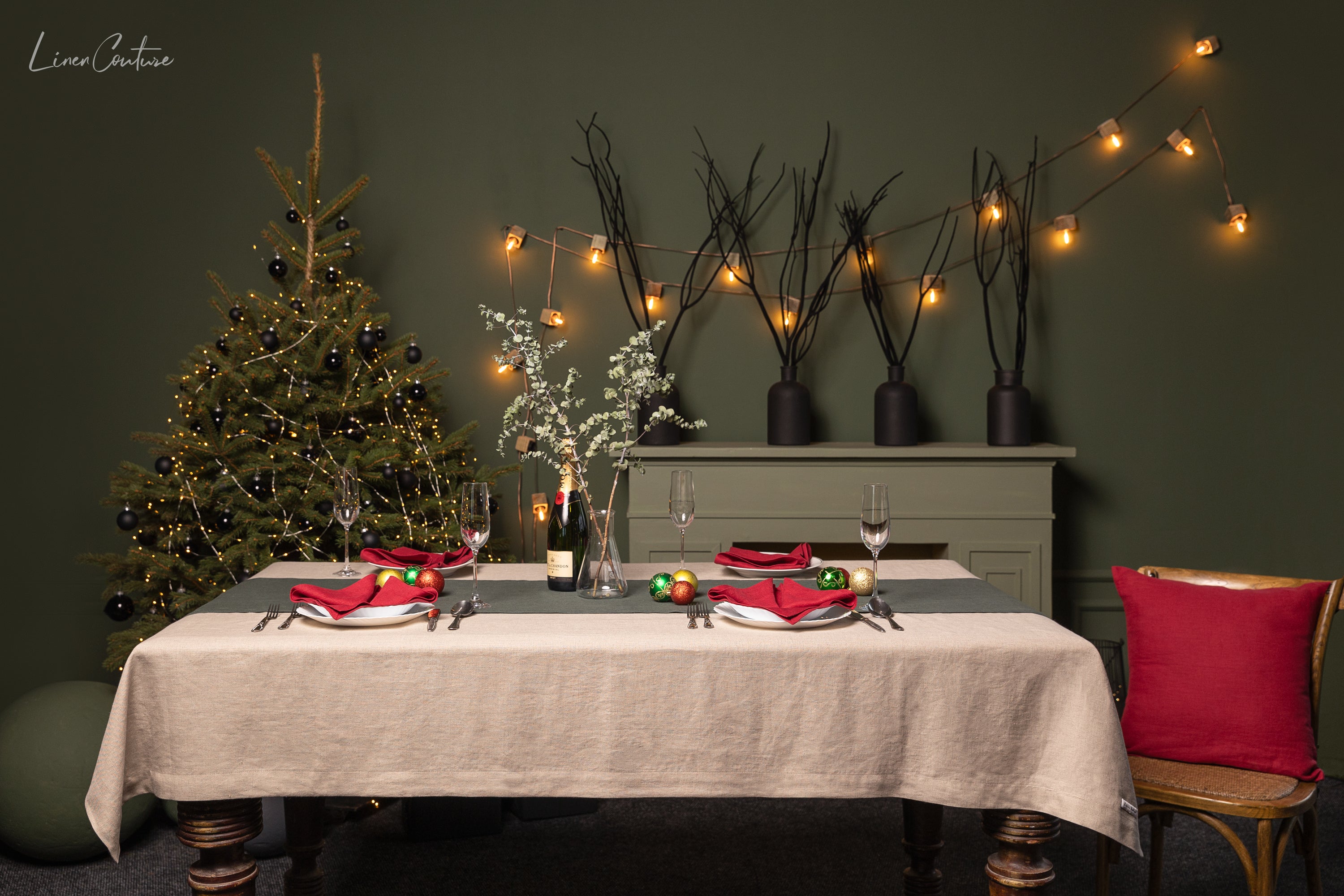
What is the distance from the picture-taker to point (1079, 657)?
5.15 feet

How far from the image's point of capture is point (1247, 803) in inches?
72.1

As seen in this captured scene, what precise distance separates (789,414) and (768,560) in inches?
48.6

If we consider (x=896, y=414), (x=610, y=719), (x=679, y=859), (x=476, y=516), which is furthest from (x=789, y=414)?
(x=610, y=719)

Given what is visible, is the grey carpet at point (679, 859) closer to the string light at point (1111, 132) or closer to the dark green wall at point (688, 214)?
the dark green wall at point (688, 214)

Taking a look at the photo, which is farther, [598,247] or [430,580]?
[598,247]

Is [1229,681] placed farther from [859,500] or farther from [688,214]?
[688,214]

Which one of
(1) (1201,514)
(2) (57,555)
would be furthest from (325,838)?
(1) (1201,514)

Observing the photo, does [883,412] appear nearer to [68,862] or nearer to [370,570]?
[370,570]

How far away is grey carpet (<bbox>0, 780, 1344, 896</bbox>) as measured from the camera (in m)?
2.50

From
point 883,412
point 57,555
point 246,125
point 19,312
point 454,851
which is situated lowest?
point 454,851

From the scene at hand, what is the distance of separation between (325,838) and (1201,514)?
3014 millimetres

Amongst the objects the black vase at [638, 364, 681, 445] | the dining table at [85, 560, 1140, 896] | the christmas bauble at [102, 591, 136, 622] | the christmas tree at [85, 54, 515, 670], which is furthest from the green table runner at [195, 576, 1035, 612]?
the black vase at [638, 364, 681, 445]

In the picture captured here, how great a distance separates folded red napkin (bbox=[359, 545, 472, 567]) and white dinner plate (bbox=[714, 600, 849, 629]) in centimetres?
72

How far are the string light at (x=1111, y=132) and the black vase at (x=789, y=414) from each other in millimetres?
1342
